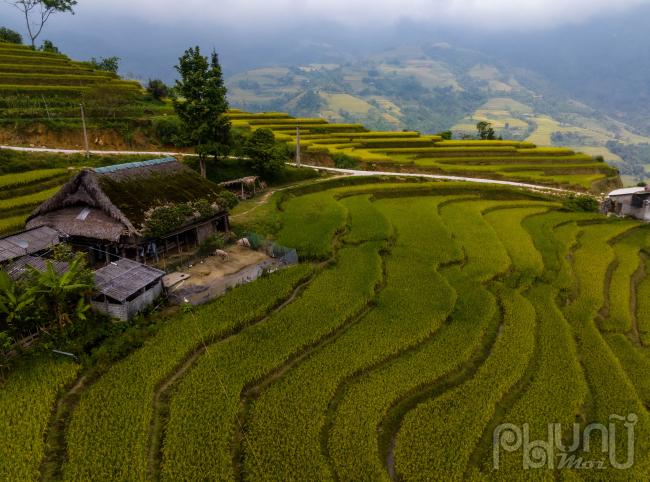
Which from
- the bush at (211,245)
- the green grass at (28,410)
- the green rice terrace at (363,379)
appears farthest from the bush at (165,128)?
the green grass at (28,410)

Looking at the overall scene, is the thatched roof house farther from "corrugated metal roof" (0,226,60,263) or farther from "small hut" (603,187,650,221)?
"small hut" (603,187,650,221)

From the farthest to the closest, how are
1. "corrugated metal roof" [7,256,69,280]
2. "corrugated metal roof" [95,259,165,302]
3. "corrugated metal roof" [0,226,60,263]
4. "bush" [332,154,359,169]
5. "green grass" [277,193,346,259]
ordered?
"bush" [332,154,359,169], "green grass" [277,193,346,259], "corrugated metal roof" [0,226,60,263], "corrugated metal roof" [7,256,69,280], "corrugated metal roof" [95,259,165,302]

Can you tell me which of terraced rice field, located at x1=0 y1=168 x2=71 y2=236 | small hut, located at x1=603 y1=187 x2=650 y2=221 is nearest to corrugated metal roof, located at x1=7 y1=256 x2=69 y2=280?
terraced rice field, located at x1=0 y1=168 x2=71 y2=236

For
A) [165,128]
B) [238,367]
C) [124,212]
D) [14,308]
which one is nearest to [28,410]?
[14,308]

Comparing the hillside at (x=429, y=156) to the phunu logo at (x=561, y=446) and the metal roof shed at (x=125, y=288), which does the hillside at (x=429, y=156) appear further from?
the phunu logo at (x=561, y=446)

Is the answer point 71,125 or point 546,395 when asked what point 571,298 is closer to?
point 546,395

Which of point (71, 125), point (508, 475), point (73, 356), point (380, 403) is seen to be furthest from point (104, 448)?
point (71, 125)
